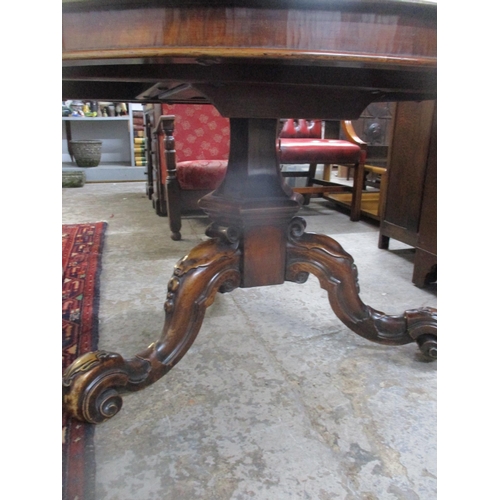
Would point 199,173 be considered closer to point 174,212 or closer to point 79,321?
point 174,212

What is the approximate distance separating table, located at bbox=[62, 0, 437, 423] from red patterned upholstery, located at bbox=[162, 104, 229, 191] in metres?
1.17

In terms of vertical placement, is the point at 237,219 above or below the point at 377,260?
above

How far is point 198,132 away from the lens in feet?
8.36

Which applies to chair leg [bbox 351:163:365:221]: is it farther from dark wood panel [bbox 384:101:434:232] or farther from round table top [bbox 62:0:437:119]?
round table top [bbox 62:0:437:119]

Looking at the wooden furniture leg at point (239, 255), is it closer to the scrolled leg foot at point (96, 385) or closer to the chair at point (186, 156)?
the scrolled leg foot at point (96, 385)

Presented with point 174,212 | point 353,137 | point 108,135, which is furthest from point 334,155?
point 108,135

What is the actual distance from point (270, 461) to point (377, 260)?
1.32 meters

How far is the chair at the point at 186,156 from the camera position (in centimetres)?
223

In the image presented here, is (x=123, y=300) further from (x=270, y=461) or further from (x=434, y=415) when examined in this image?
(x=434, y=415)

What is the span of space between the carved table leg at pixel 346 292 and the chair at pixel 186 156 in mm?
1366

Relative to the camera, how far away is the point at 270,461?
2.43 feet

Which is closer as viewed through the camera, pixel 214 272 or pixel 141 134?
pixel 214 272

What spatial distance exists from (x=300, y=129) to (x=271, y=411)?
98.4 inches

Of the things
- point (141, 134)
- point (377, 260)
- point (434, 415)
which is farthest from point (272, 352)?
point (141, 134)
